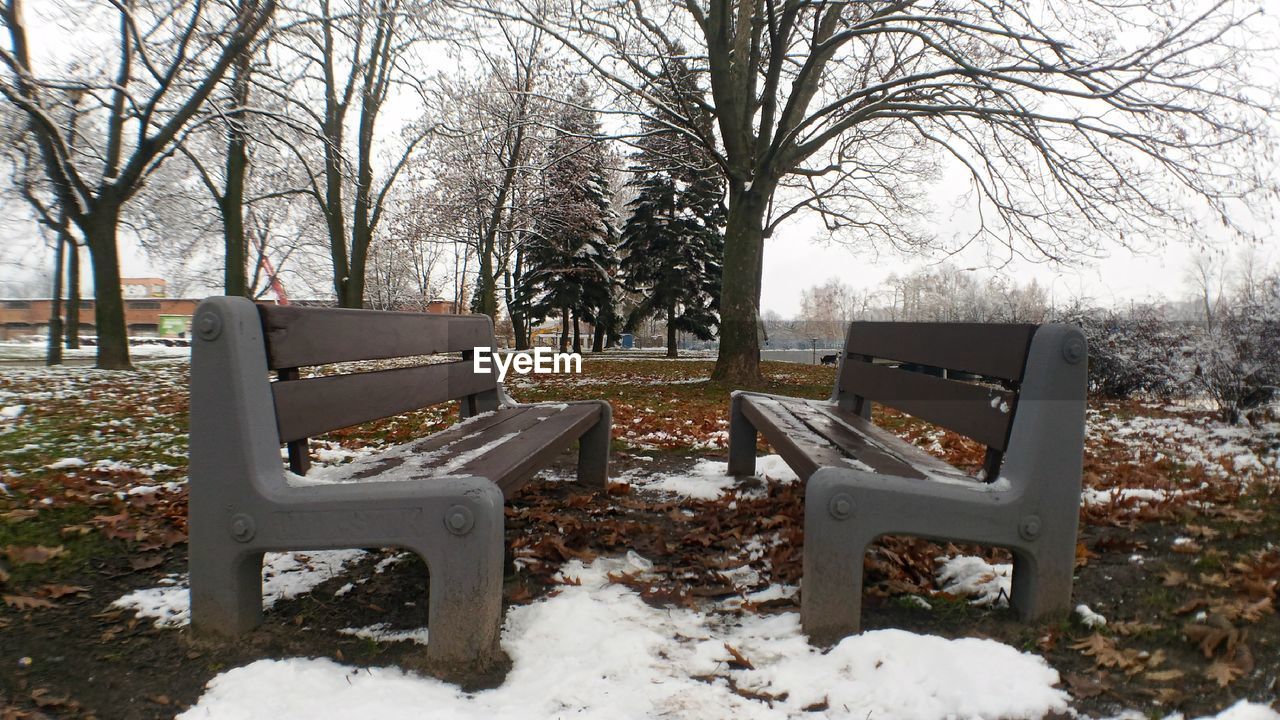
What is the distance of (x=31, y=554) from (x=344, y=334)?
150 centimetres

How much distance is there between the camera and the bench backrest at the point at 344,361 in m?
2.07

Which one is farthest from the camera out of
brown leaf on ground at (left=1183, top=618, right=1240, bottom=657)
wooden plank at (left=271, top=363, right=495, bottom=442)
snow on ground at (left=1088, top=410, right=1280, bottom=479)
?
snow on ground at (left=1088, top=410, right=1280, bottom=479)

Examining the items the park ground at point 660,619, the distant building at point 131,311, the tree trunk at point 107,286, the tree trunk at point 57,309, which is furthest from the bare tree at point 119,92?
the distant building at point 131,311

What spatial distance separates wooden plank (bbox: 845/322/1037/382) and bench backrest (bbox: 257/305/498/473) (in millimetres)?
2024

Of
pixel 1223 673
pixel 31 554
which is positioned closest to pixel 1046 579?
pixel 1223 673

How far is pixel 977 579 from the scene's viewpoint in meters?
2.51

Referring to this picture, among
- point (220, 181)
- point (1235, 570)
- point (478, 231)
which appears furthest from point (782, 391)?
point (220, 181)

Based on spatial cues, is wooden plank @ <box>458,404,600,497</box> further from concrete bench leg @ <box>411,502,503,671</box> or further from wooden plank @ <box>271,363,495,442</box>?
wooden plank @ <box>271,363,495,442</box>

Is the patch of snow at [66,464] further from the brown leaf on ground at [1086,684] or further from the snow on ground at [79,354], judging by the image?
the snow on ground at [79,354]

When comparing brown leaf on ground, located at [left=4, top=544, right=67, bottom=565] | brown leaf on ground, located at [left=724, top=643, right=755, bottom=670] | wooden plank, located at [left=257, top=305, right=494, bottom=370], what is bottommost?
brown leaf on ground, located at [left=724, top=643, right=755, bottom=670]

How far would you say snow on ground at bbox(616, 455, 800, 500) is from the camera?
4125 millimetres

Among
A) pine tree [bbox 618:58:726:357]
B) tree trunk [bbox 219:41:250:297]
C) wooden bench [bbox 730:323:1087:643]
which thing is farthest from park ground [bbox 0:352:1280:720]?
pine tree [bbox 618:58:726:357]

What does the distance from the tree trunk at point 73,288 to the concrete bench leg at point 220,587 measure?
19318 mm

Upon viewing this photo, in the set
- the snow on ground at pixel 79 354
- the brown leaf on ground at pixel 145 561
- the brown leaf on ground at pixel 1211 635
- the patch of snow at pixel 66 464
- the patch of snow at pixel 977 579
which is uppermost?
the brown leaf on ground at pixel 1211 635
